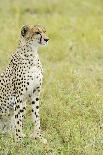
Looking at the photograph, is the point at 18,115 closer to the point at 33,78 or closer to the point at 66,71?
the point at 33,78

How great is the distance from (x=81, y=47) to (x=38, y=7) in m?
2.67

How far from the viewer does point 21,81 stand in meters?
5.90

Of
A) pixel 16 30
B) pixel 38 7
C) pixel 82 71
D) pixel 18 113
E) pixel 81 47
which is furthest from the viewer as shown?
pixel 38 7

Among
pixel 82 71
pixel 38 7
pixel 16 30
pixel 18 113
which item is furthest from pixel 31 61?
pixel 38 7

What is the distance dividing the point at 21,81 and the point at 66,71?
221 cm

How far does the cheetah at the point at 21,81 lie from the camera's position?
19.3 ft

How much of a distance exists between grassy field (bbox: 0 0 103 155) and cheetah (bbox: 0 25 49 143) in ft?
0.66

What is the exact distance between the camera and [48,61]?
8711 mm

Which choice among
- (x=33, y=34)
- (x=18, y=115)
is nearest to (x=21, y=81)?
(x=18, y=115)

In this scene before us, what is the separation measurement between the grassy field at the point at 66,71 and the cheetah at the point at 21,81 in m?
0.20

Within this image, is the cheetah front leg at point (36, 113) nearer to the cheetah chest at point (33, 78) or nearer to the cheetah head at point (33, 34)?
the cheetah chest at point (33, 78)

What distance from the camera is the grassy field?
18.4ft

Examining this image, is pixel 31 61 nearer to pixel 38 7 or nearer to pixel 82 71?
pixel 82 71

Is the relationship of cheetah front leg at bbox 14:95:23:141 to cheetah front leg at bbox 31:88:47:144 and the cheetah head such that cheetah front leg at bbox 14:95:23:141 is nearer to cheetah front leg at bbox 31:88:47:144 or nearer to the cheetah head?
cheetah front leg at bbox 31:88:47:144
